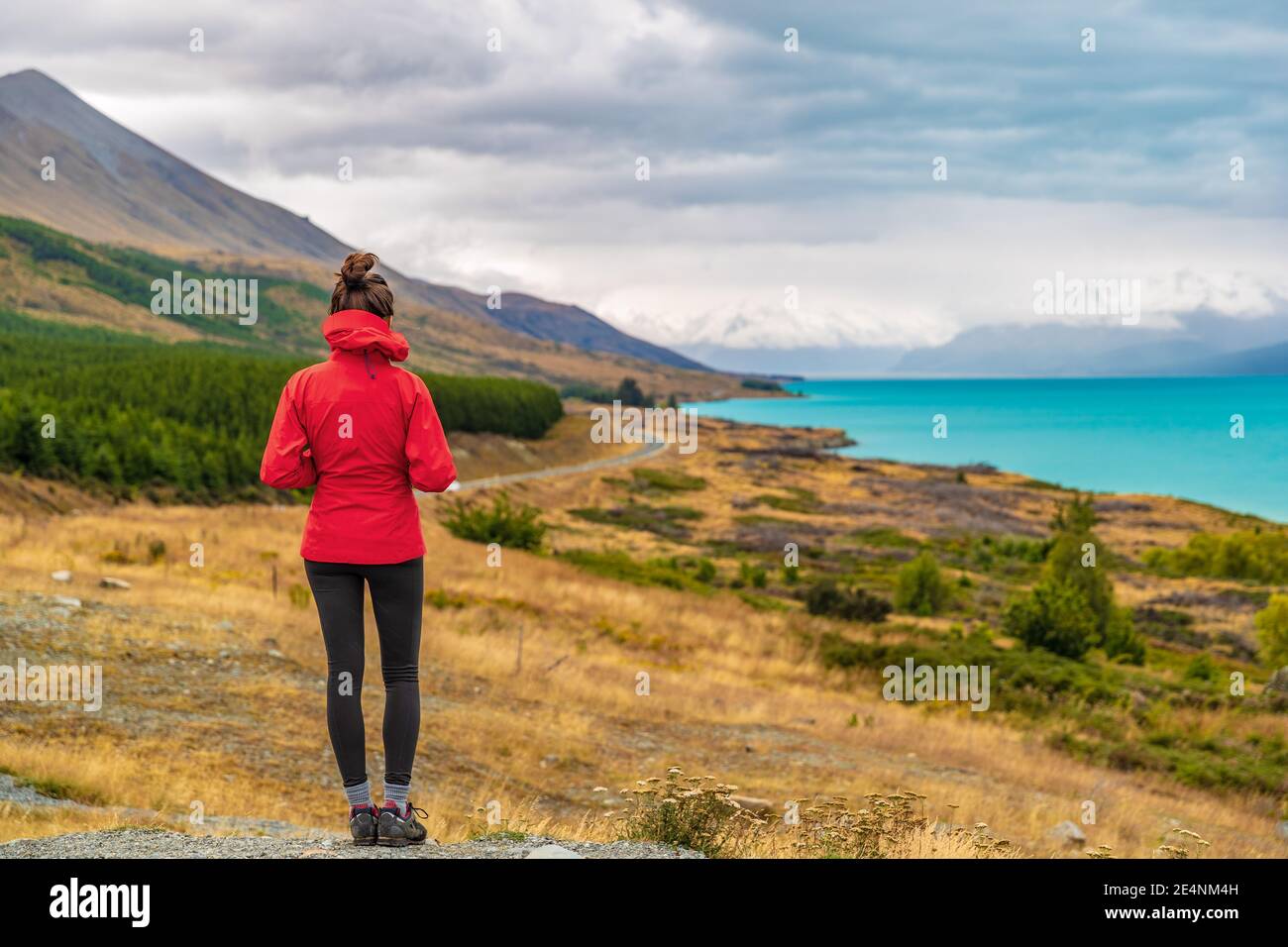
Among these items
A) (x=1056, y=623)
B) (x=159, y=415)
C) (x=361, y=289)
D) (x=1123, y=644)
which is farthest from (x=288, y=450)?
(x=159, y=415)

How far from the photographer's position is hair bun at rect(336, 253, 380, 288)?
5.48 meters

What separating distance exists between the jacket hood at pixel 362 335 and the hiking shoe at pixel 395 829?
7.65ft

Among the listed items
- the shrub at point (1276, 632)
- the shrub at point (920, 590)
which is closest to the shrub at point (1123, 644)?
the shrub at point (1276, 632)

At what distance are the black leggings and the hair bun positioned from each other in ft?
4.70

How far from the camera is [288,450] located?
5.32 metres

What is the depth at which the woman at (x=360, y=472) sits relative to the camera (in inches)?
210

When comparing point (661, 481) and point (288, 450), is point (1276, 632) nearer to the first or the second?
point (288, 450)

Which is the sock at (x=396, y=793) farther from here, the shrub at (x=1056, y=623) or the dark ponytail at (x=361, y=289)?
the shrub at (x=1056, y=623)

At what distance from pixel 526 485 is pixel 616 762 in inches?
2313

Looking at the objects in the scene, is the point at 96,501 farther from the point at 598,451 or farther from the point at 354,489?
the point at 598,451

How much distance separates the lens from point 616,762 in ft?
46.1

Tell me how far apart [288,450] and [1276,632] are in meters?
30.1
